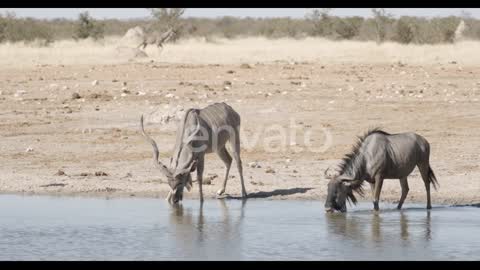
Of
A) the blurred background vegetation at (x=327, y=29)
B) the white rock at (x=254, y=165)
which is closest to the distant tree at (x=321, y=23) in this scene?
the blurred background vegetation at (x=327, y=29)

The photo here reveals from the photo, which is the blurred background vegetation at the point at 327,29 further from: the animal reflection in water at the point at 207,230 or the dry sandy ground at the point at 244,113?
the animal reflection in water at the point at 207,230

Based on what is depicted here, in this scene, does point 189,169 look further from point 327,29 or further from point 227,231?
point 327,29

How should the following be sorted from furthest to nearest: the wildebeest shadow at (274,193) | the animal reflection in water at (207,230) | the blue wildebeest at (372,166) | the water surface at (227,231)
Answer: the wildebeest shadow at (274,193), the blue wildebeest at (372,166), the animal reflection in water at (207,230), the water surface at (227,231)

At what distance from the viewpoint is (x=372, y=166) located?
1246cm

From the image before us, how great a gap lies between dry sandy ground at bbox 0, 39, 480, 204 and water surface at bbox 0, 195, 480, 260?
36.6 inches

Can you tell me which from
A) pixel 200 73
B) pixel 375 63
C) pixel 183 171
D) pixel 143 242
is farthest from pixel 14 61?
pixel 143 242

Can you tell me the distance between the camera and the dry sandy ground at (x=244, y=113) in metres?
14.6

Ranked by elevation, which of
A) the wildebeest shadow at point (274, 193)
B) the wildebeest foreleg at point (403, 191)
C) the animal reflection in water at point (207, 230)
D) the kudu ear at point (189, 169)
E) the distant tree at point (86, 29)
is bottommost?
the animal reflection in water at point (207, 230)

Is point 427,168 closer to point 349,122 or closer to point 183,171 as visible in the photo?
point 183,171

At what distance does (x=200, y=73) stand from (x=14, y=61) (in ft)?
23.7

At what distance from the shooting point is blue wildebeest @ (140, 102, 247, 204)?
42.3ft

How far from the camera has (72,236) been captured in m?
11.1

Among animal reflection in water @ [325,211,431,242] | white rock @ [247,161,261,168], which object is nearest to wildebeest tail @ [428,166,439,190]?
animal reflection in water @ [325,211,431,242]

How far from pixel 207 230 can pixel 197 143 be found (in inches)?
82.2
